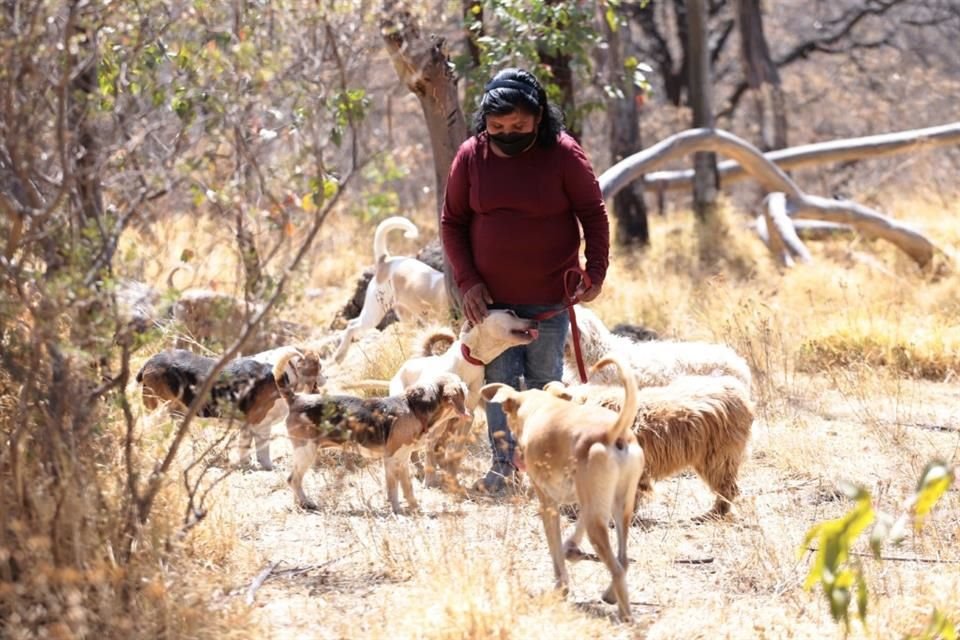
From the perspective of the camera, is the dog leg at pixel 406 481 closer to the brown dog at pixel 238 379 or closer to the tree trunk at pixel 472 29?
the brown dog at pixel 238 379

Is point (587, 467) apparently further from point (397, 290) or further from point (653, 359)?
point (397, 290)

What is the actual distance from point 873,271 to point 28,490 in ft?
33.6

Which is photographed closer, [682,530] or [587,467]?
[587,467]

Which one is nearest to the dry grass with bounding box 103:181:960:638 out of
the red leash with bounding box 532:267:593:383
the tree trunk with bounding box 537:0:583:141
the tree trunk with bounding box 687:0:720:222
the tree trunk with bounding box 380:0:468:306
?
the red leash with bounding box 532:267:593:383

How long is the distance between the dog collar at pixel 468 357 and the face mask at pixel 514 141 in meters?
1.01

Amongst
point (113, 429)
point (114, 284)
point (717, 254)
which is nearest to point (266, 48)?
point (114, 284)

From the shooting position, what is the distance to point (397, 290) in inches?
390

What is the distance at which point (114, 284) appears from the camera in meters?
→ 4.18

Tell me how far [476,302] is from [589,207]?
679 millimetres

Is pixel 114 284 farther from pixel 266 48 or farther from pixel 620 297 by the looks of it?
pixel 620 297

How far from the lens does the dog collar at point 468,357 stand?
259 inches

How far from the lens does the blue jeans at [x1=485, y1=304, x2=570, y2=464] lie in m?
6.47

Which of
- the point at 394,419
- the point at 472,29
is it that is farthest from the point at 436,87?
the point at 394,419

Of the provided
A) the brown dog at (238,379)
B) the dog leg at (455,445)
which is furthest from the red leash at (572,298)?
the brown dog at (238,379)
